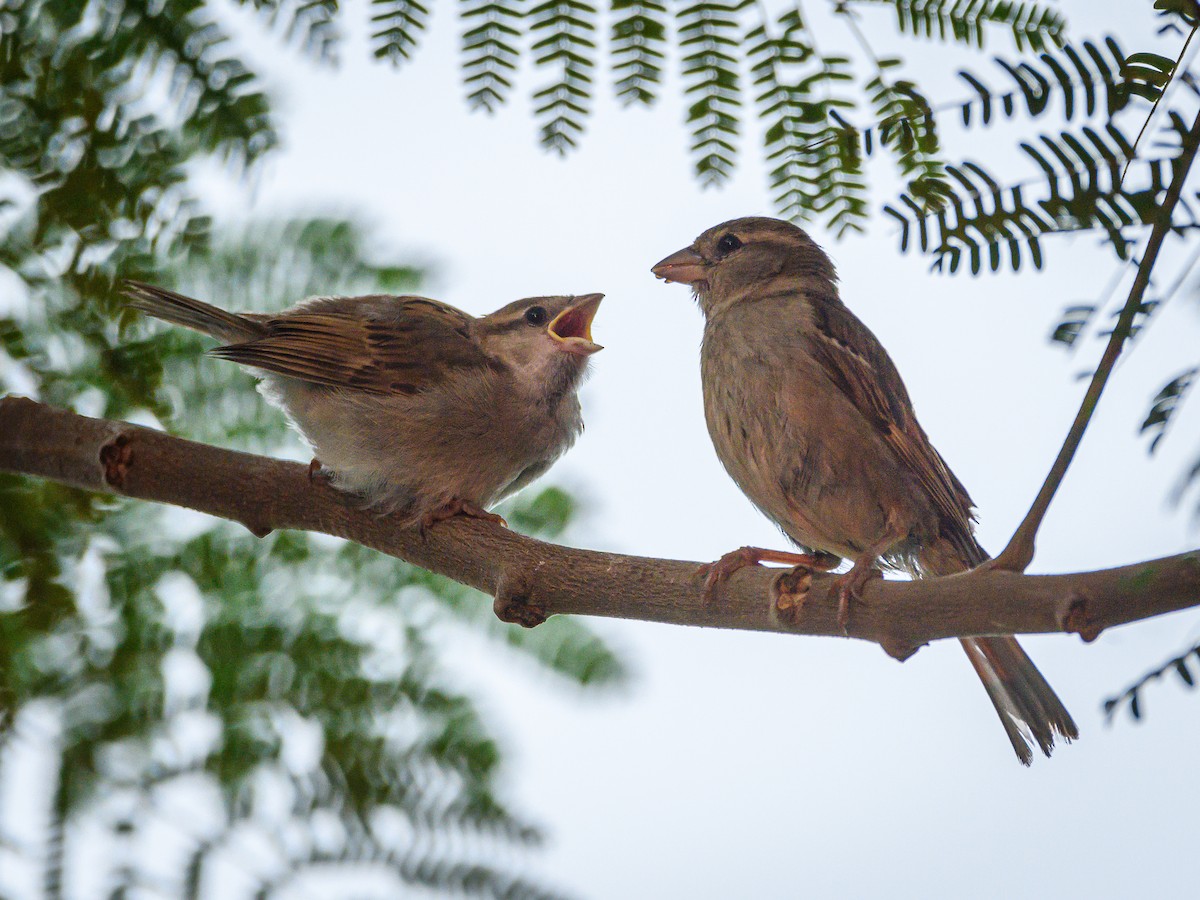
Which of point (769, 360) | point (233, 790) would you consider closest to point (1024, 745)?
point (769, 360)

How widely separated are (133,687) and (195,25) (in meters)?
1.33

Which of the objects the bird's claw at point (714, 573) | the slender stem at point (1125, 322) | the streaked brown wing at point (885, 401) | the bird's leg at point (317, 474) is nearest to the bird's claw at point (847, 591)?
the bird's claw at point (714, 573)

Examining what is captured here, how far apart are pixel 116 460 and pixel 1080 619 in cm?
175

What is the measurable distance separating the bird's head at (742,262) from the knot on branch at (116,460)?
144cm

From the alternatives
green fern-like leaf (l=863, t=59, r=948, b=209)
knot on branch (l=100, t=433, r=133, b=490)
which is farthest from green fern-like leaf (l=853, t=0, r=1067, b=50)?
knot on branch (l=100, t=433, r=133, b=490)

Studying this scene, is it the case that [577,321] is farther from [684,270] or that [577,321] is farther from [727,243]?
[727,243]

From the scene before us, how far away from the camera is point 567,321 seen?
3.21m

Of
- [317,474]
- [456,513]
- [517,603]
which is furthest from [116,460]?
[517,603]

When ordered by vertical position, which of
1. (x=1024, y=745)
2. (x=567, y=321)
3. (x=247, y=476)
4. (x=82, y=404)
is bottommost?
(x=1024, y=745)

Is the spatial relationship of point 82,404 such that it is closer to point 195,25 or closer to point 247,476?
point 247,476

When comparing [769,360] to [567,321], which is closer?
[769,360]

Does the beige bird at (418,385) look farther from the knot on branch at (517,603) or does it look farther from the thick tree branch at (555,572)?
the knot on branch at (517,603)

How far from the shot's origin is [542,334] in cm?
318

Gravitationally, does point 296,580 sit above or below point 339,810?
above
